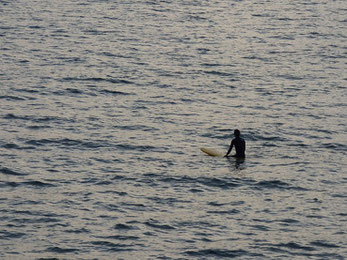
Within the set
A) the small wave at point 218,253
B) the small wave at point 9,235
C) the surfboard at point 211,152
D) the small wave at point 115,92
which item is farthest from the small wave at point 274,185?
the small wave at point 115,92

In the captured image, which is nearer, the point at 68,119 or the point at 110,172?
the point at 110,172

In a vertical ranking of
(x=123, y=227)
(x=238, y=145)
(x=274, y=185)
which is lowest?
(x=123, y=227)

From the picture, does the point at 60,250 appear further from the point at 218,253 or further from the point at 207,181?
the point at 207,181

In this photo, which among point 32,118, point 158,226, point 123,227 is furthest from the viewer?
point 32,118

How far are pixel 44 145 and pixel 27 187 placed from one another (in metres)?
5.85

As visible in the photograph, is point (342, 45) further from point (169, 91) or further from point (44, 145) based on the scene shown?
point (44, 145)

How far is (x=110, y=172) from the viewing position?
39.3m

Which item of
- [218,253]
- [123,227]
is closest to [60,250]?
[123,227]

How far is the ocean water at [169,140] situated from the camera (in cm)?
3284

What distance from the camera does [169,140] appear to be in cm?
4438

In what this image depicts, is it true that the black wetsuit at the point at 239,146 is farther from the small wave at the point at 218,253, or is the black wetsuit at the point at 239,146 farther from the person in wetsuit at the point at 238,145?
the small wave at the point at 218,253

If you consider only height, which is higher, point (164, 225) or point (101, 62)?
point (101, 62)

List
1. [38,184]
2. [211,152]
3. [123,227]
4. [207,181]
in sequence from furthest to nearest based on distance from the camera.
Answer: [211,152] < [207,181] < [38,184] < [123,227]

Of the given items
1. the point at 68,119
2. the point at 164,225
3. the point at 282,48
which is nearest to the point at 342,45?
the point at 282,48
